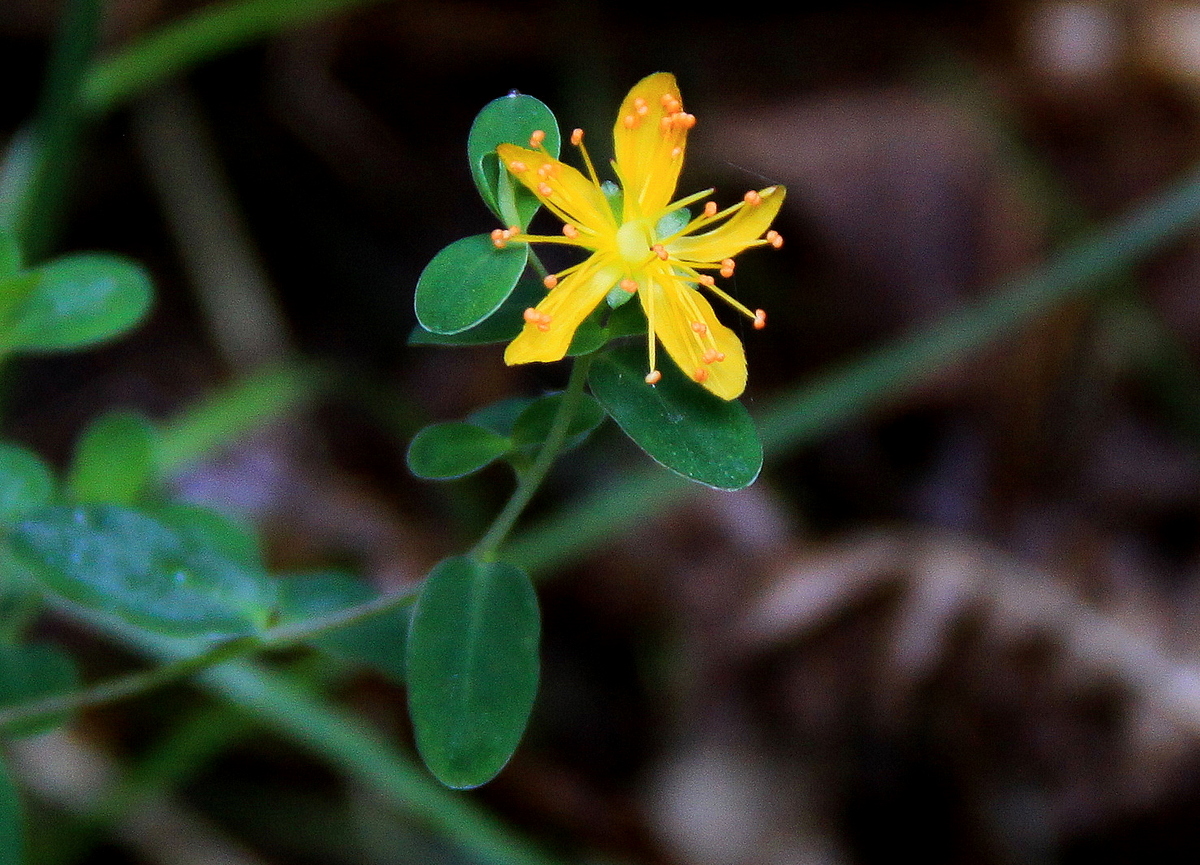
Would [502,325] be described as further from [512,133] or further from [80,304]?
[80,304]

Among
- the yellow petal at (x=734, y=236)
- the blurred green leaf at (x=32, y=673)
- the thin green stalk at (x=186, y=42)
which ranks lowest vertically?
the blurred green leaf at (x=32, y=673)

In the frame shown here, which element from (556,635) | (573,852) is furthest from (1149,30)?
(573,852)

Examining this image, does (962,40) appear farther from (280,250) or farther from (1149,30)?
(280,250)

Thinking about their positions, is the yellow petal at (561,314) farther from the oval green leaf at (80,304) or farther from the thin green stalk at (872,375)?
Result: the thin green stalk at (872,375)

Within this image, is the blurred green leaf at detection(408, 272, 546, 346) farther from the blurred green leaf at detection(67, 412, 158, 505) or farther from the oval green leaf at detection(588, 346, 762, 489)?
the blurred green leaf at detection(67, 412, 158, 505)

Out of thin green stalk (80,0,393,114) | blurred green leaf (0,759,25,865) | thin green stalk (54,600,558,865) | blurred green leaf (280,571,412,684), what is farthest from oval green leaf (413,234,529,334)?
thin green stalk (80,0,393,114)

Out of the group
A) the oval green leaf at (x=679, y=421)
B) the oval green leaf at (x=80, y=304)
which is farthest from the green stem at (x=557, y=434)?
the oval green leaf at (x=80, y=304)
